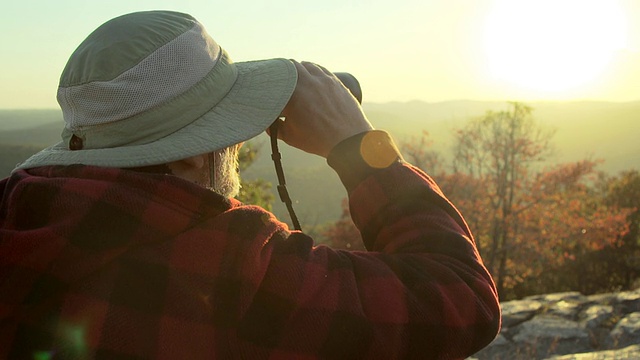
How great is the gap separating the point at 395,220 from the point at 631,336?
6.71 metres

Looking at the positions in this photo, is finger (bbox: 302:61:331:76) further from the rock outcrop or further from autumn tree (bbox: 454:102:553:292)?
autumn tree (bbox: 454:102:553:292)

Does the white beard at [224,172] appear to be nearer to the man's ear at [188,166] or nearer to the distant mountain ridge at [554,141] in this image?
the man's ear at [188,166]

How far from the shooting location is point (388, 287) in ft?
3.22

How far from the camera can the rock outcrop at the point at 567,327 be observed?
6.78 meters

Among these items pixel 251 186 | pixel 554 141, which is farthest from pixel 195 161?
pixel 554 141

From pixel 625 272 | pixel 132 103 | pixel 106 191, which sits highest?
pixel 132 103

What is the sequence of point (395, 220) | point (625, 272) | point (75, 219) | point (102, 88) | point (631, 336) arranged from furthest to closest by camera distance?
point (625, 272)
point (631, 336)
point (395, 220)
point (102, 88)
point (75, 219)

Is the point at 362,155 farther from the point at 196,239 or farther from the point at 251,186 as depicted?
the point at 251,186

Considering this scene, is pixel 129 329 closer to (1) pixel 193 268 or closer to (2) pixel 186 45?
(1) pixel 193 268

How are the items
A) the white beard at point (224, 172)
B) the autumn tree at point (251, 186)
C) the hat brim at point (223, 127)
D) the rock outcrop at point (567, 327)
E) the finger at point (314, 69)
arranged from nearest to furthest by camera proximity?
the hat brim at point (223, 127), the white beard at point (224, 172), the finger at point (314, 69), the rock outcrop at point (567, 327), the autumn tree at point (251, 186)

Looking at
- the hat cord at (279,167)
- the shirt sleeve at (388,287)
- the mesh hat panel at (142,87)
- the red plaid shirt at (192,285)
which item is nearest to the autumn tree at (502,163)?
the hat cord at (279,167)

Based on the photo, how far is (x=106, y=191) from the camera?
0.87 meters

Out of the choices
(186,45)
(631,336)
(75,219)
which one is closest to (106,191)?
(75,219)

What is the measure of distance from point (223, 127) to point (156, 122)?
0.39ft
